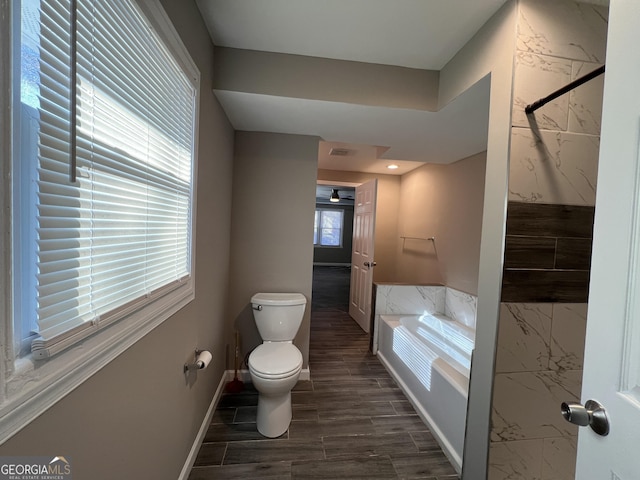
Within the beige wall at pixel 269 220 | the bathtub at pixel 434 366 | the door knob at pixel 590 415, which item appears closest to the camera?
the door knob at pixel 590 415

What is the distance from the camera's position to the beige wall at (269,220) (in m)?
2.32

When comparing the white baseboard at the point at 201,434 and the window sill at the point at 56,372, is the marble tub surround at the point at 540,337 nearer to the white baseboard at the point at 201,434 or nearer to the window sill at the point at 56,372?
the window sill at the point at 56,372

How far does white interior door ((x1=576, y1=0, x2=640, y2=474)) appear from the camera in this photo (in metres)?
0.55

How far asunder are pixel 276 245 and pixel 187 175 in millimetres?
1145

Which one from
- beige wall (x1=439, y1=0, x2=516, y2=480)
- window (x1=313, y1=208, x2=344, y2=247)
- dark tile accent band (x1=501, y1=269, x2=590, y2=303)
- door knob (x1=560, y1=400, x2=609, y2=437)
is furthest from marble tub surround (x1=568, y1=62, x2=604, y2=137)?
window (x1=313, y1=208, x2=344, y2=247)

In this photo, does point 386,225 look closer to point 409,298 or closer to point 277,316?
point 409,298

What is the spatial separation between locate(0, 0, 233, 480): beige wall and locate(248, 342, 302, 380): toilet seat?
33 cm

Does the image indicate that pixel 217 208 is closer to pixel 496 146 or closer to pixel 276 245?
pixel 276 245

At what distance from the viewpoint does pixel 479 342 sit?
1.30 metres

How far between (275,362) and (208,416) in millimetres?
574

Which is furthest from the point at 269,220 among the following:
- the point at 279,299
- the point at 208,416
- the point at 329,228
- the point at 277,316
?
the point at 329,228

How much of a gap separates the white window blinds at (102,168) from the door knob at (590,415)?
45.1 inches

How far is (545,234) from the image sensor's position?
1.22 m

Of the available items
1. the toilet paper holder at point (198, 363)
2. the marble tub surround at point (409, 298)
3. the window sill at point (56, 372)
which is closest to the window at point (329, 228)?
the marble tub surround at point (409, 298)
